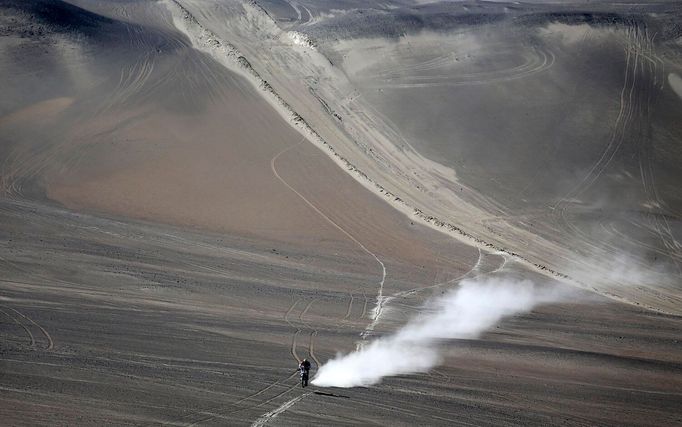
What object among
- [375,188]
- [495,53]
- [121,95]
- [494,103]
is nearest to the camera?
[375,188]

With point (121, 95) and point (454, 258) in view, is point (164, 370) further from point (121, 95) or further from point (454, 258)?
point (121, 95)

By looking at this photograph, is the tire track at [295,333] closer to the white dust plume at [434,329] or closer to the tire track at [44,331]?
the white dust plume at [434,329]

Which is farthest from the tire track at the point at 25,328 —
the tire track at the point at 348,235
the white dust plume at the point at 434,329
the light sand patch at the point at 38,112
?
the light sand patch at the point at 38,112

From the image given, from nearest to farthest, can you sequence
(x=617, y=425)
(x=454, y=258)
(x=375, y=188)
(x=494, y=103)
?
1. (x=617, y=425)
2. (x=454, y=258)
3. (x=375, y=188)
4. (x=494, y=103)

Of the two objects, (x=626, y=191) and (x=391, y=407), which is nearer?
(x=391, y=407)

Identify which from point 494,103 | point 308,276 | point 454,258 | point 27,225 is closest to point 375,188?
point 454,258
